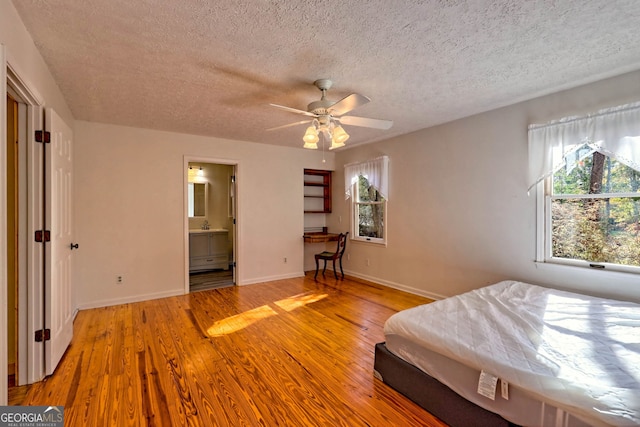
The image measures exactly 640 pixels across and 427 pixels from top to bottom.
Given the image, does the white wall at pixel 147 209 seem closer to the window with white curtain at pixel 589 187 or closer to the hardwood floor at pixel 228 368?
the hardwood floor at pixel 228 368

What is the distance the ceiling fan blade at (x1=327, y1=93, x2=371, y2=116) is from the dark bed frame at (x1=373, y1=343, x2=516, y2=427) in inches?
75.8

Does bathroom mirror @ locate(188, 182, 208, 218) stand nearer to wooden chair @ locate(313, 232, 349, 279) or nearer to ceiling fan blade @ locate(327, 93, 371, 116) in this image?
wooden chair @ locate(313, 232, 349, 279)

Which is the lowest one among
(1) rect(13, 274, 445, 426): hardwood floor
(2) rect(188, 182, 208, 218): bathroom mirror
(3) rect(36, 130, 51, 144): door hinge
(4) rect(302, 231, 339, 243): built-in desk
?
(1) rect(13, 274, 445, 426): hardwood floor

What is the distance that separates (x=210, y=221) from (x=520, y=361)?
6120mm

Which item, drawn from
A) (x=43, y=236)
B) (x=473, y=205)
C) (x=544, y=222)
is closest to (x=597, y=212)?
→ (x=544, y=222)

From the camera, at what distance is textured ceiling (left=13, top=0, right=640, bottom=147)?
1.76 metres

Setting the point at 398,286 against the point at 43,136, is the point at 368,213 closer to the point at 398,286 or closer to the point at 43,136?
the point at 398,286

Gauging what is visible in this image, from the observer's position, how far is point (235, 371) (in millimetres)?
2352

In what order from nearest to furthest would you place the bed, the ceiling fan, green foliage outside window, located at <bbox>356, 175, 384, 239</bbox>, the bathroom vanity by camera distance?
1. the bed
2. the ceiling fan
3. green foliage outside window, located at <bbox>356, 175, 384, 239</bbox>
4. the bathroom vanity

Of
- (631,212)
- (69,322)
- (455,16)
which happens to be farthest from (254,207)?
(631,212)

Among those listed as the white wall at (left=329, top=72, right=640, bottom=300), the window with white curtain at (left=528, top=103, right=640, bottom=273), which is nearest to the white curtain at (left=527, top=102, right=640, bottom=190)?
the window with white curtain at (left=528, top=103, right=640, bottom=273)

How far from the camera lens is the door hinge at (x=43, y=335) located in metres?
2.21

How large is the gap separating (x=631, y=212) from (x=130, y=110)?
5278 mm

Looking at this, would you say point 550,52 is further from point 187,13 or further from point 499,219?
point 187,13
